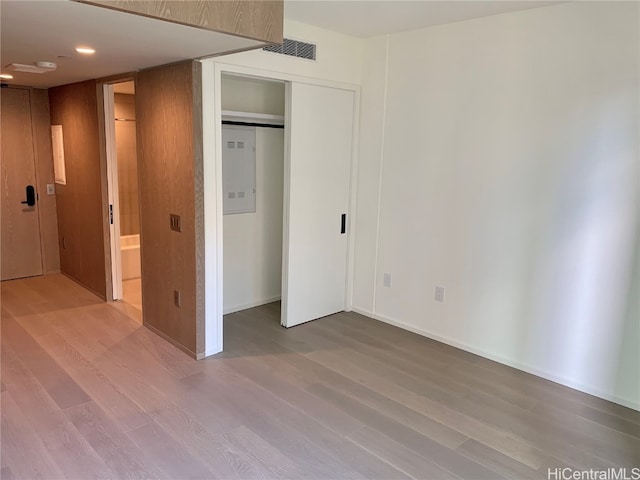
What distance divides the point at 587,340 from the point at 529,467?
1.17m

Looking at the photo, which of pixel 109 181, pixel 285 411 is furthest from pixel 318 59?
pixel 285 411

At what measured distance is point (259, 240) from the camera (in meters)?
4.79

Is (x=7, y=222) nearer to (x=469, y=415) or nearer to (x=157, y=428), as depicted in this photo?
(x=157, y=428)

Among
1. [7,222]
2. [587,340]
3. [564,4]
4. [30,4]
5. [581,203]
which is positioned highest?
[564,4]

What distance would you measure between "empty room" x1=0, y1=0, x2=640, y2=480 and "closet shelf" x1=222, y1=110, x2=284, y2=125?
0.07ft

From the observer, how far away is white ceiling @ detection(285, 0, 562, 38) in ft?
10.5

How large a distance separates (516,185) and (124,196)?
15.1 ft

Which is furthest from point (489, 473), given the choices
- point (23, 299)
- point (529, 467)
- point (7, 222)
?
point (7, 222)

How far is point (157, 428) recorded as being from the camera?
109 inches

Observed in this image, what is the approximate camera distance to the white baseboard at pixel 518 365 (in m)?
3.18

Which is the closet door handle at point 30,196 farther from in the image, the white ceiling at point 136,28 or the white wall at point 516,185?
the white wall at point 516,185

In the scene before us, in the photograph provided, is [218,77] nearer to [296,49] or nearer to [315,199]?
[296,49]

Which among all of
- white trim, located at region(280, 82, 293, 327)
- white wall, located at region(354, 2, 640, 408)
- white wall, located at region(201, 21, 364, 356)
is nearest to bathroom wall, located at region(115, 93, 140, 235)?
white trim, located at region(280, 82, 293, 327)

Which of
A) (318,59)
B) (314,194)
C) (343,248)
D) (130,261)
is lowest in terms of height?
(130,261)
